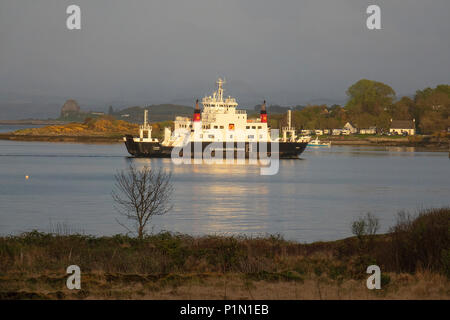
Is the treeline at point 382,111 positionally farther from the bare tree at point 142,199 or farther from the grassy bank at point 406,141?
the bare tree at point 142,199

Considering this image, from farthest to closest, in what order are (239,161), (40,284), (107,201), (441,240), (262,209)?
(239,161) < (107,201) < (262,209) < (441,240) < (40,284)

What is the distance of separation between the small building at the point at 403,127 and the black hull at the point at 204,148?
6181 cm

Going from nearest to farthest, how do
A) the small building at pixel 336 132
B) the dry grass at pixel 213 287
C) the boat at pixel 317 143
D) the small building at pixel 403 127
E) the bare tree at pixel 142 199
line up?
the dry grass at pixel 213 287 < the bare tree at pixel 142 199 < the boat at pixel 317 143 < the small building at pixel 403 127 < the small building at pixel 336 132

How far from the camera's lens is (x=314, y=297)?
355 inches

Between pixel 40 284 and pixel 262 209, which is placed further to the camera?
pixel 262 209

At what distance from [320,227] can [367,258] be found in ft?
39.0

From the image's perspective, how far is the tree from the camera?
138125 millimetres

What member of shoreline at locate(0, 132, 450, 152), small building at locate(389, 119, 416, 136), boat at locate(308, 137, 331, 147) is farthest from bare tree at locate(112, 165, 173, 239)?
small building at locate(389, 119, 416, 136)

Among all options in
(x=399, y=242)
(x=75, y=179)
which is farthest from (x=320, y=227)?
(x=75, y=179)

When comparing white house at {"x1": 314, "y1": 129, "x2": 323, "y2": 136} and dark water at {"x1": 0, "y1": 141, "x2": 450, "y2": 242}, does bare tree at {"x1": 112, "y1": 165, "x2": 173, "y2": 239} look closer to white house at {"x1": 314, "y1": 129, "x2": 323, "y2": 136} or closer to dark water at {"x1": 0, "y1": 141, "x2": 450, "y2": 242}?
dark water at {"x1": 0, "y1": 141, "x2": 450, "y2": 242}

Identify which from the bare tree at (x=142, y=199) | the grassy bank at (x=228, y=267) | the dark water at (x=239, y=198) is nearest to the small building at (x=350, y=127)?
the dark water at (x=239, y=198)

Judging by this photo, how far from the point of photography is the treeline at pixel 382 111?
5207 inches

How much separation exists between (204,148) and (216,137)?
6.38 ft
